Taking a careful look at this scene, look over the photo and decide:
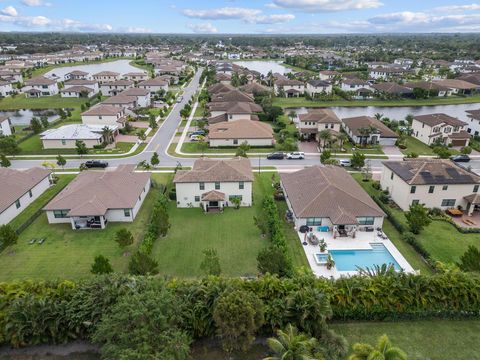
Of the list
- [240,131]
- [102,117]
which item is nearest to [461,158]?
[240,131]

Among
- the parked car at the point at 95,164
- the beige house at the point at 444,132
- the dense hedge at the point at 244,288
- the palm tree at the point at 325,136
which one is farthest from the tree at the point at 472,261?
the parked car at the point at 95,164

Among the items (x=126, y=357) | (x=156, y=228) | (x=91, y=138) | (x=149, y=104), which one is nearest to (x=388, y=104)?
(x=149, y=104)

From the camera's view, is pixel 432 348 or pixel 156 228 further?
pixel 156 228

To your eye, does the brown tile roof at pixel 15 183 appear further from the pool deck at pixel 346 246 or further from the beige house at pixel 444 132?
the beige house at pixel 444 132

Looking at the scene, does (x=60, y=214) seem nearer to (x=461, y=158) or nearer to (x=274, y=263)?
(x=274, y=263)

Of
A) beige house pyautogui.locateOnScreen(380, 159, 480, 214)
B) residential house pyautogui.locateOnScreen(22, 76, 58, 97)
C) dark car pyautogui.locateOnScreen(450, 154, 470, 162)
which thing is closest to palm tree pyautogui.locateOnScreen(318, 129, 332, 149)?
beige house pyautogui.locateOnScreen(380, 159, 480, 214)

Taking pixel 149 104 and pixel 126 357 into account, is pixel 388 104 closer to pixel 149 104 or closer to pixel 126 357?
pixel 149 104
